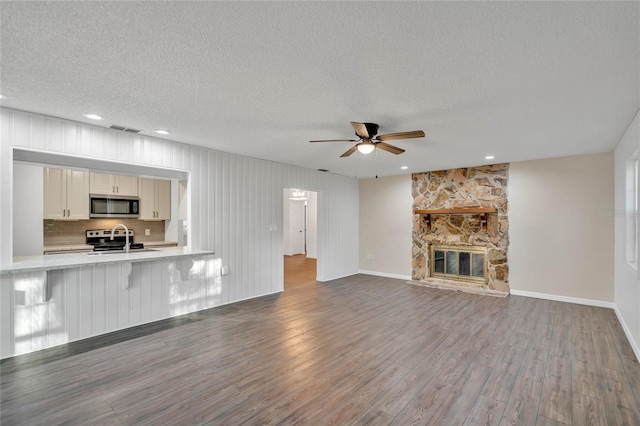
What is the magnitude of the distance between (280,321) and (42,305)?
8.46 ft

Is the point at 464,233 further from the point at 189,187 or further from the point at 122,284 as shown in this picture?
the point at 122,284

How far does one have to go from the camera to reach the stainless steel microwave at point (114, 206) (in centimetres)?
490

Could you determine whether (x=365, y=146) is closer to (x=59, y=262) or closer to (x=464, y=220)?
(x=59, y=262)

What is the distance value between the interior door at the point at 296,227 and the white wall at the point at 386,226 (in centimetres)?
421

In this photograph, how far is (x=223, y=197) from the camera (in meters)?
4.78

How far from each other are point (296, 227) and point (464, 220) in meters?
6.64

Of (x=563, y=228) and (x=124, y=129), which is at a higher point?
(x=124, y=129)

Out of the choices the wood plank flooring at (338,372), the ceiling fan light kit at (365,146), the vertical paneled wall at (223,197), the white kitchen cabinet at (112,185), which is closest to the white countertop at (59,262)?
the vertical paneled wall at (223,197)

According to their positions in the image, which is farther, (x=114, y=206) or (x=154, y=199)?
(x=154, y=199)

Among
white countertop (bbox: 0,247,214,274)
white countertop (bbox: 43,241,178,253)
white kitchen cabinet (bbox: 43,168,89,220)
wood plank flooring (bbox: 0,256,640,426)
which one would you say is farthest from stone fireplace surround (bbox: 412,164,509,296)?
white kitchen cabinet (bbox: 43,168,89,220)

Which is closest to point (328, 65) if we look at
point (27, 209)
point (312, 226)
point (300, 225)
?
point (27, 209)

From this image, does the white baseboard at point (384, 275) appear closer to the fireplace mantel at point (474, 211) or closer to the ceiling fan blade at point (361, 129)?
the fireplace mantel at point (474, 211)

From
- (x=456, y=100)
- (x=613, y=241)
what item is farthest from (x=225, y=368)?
(x=613, y=241)

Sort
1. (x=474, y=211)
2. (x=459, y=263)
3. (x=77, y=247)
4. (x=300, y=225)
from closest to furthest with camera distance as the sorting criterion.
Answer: (x=77, y=247) → (x=474, y=211) → (x=459, y=263) → (x=300, y=225)
